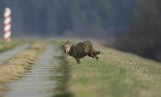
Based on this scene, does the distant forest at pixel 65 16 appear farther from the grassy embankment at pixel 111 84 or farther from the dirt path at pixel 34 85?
the grassy embankment at pixel 111 84

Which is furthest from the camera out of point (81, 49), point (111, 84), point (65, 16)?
point (65, 16)

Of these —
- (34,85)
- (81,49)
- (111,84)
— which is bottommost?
(34,85)

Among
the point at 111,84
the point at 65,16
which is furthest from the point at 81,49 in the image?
the point at 65,16

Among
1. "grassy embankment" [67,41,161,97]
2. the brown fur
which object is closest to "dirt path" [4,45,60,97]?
"grassy embankment" [67,41,161,97]

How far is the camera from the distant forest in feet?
388

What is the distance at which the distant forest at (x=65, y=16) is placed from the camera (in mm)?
118137

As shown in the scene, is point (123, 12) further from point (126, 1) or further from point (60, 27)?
point (60, 27)

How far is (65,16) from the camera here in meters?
131

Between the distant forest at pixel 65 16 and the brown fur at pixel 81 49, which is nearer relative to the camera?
the brown fur at pixel 81 49

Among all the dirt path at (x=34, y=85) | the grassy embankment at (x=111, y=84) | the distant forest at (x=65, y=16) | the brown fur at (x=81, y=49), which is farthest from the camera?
the distant forest at (x=65, y=16)

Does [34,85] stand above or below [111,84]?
below

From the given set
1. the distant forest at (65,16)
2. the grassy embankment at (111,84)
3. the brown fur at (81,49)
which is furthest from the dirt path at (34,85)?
the distant forest at (65,16)

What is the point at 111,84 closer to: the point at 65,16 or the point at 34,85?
the point at 34,85

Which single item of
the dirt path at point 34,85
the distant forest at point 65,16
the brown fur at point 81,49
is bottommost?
the dirt path at point 34,85
